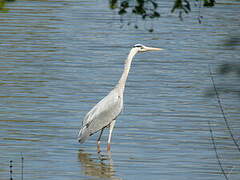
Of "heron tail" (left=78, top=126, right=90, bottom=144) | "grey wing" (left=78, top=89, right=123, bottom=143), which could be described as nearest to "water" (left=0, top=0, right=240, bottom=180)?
"heron tail" (left=78, top=126, right=90, bottom=144)

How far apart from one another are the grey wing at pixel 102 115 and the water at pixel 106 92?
0.96 feet

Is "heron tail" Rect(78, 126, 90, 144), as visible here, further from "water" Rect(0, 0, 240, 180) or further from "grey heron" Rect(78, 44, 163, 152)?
"water" Rect(0, 0, 240, 180)

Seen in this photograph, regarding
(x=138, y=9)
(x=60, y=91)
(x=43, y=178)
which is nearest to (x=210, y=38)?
(x=60, y=91)

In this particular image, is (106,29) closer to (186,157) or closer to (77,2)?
(77,2)

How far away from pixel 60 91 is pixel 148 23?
8172 mm

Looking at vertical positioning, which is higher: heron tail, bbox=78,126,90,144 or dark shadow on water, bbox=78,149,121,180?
heron tail, bbox=78,126,90,144

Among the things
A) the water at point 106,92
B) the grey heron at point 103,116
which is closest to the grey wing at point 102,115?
the grey heron at point 103,116

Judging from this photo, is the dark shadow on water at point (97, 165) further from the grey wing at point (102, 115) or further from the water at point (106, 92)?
the grey wing at point (102, 115)

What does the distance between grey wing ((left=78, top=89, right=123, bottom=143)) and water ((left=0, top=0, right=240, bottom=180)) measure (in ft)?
0.96

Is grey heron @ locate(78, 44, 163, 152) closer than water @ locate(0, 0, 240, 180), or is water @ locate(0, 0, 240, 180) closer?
water @ locate(0, 0, 240, 180)

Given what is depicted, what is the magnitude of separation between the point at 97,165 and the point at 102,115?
41.4 inches

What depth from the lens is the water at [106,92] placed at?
9195 millimetres

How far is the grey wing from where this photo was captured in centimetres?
999

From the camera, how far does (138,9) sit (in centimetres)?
446
